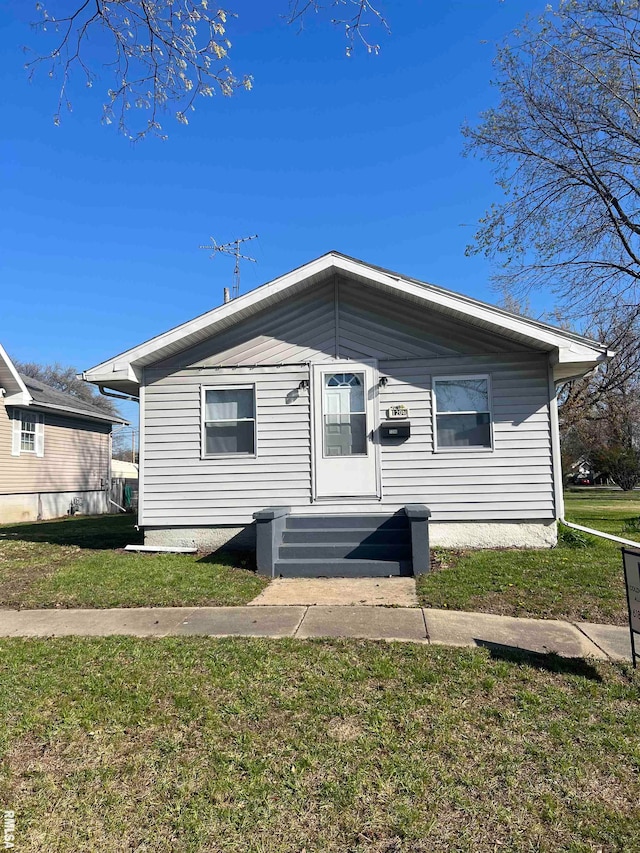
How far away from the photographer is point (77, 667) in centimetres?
408

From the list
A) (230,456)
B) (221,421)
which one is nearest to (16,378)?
(221,421)

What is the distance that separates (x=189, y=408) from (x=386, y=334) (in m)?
3.51

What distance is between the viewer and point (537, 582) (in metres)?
6.33

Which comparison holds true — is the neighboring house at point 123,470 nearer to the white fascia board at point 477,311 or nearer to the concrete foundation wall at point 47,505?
the concrete foundation wall at point 47,505

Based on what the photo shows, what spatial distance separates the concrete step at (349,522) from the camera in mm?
8039

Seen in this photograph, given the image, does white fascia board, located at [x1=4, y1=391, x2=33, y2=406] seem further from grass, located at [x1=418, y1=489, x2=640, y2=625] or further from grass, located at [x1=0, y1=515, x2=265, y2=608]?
grass, located at [x1=418, y1=489, x2=640, y2=625]

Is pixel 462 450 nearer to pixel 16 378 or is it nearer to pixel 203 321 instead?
pixel 203 321

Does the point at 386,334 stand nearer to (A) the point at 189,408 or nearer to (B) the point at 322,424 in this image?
(B) the point at 322,424

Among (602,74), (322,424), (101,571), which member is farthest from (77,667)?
(602,74)

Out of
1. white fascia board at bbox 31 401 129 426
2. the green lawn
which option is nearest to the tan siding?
white fascia board at bbox 31 401 129 426

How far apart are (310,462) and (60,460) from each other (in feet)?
48.4

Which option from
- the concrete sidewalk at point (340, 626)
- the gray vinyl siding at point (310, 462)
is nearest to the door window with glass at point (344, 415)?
the gray vinyl siding at point (310, 462)

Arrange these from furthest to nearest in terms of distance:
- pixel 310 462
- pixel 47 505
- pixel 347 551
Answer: pixel 47 505
pixel 310 462
pixel 347 551

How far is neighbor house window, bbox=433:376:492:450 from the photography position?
27.8 feet
